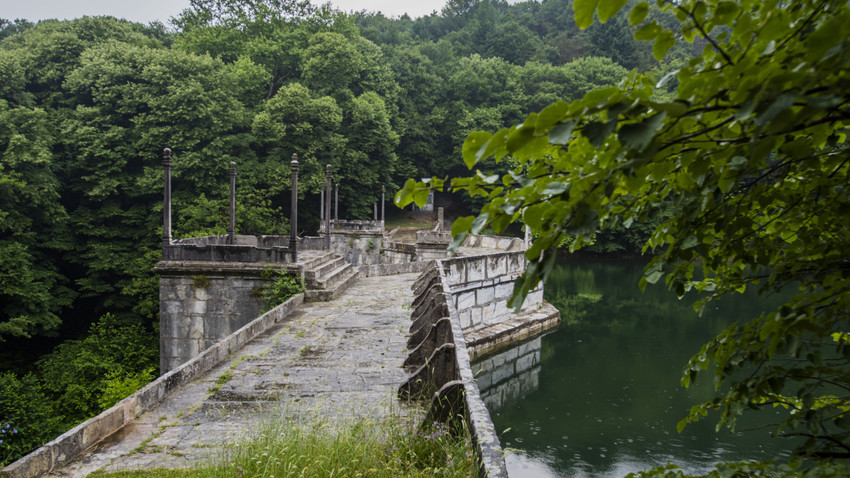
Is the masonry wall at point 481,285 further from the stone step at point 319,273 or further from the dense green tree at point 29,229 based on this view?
the dense green tree at point 29,229

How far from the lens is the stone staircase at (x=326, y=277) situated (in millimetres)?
12003

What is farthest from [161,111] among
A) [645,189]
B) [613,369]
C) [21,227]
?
[645,189]

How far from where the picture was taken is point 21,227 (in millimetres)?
21359

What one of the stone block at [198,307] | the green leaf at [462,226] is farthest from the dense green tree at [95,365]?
the green leaf at [462,226]

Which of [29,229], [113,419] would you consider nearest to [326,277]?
[113,419]

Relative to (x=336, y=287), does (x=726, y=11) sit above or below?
above

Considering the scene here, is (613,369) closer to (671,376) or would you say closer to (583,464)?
(671,376)

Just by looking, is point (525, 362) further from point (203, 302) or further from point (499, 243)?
point (203, 302)

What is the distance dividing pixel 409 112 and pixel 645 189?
44.7 m

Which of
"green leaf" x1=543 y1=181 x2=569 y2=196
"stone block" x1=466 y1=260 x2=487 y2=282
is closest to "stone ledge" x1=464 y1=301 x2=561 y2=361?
"stone block" x1=466 y1=260 x2=487 y2=282

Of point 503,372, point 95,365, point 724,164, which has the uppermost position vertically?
point 724,164

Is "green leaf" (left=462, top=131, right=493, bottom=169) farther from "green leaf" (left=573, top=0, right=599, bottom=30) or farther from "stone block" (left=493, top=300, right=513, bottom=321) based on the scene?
"stone block" (left=493, top=300, right=513, bottom=321)

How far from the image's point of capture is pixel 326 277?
1330cm

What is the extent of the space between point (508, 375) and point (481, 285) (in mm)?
2567
